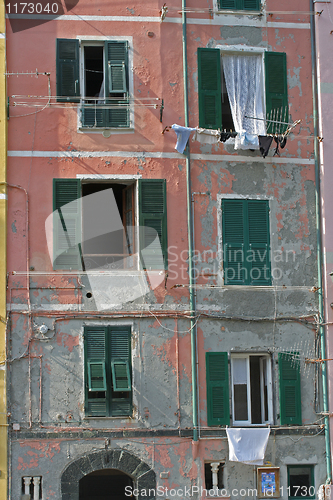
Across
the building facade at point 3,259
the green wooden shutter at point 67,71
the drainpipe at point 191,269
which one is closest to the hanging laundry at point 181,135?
the drainpipe at point 191,269

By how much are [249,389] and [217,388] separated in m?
0.83

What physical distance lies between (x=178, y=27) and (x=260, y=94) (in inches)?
86.8

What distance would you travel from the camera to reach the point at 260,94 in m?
15.9

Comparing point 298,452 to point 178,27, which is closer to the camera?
point 298,452

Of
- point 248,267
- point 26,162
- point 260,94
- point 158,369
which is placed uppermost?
point 260,94

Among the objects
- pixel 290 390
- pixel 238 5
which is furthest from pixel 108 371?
pixel 238 5

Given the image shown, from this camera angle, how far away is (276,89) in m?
15.8

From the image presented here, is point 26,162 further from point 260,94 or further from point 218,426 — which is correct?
point 218,426

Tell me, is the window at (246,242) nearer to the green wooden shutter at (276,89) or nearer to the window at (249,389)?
the window at (249,389)

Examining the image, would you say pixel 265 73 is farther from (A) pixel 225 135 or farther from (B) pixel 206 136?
(B) pixel 206 136

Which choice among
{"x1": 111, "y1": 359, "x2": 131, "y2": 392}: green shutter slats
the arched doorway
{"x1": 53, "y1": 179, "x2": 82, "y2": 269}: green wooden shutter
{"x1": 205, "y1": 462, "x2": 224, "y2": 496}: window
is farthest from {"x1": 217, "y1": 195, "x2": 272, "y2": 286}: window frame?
the arched doorway

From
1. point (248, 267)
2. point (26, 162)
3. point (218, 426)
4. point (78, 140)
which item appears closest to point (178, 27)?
point (78, 140)

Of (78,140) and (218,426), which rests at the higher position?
(78,140)

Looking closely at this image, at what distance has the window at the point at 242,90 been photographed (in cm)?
1552
